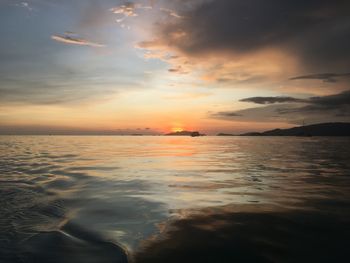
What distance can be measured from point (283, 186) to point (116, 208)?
9.24 meters

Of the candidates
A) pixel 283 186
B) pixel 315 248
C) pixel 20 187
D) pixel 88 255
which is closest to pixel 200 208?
pixel 315 248

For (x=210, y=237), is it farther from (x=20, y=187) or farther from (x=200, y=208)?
(x=20, y=187)

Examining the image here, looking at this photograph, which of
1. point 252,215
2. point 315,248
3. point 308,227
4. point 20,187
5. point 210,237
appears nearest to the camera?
point 315,248

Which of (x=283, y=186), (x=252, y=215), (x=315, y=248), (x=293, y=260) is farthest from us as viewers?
(x=283, y=186)

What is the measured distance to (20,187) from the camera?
14391 mm

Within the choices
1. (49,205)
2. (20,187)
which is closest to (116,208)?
(49,205)

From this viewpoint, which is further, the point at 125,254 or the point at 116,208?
the point at 116,208

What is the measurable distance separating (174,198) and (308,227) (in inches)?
230

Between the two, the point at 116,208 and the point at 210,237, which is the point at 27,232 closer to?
the point at 116,208

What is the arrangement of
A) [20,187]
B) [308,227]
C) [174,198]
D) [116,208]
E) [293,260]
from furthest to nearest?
[20,187] < [174,198] < [116,208] < [308,227] < [293,260]

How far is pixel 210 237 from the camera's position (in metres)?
7.75

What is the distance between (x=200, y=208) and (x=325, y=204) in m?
4.95

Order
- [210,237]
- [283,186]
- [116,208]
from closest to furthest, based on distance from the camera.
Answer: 1. [210,237]
2. [116,208]
3. [283,186]

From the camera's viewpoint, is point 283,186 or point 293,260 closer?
point 293,260
